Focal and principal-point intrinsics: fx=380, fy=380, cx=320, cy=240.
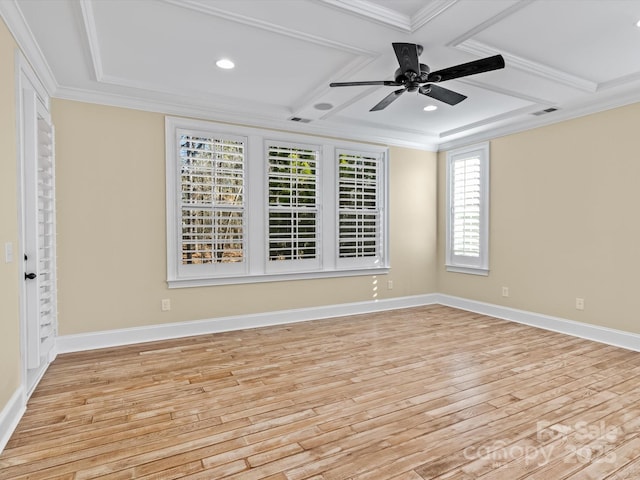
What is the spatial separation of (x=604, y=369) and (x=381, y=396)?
6.73ft

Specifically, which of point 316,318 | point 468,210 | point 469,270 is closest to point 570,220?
point 468,210

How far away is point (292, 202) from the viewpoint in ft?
16.0

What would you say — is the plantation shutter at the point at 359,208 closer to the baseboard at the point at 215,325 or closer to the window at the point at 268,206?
the window at the point at 268,206

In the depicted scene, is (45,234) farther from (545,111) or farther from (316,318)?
(545,111)

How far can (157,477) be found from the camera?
1.85 m

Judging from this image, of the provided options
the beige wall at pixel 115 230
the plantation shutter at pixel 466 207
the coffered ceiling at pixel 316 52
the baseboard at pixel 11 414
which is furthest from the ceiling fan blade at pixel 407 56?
the baseboard at pixel 11 414

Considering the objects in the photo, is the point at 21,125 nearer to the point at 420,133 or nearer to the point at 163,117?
the point at 163,117

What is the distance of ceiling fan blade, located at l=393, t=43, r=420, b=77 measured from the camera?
2.65 metres

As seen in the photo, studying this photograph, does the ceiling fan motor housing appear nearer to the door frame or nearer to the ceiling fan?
the ceiling fan

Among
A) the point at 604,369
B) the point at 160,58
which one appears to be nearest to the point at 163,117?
the point at 160,58

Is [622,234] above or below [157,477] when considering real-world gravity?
above

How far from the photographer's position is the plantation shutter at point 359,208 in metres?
5.24

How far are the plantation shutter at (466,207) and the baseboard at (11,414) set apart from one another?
5.22 metres

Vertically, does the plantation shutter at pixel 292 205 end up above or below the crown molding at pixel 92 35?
below
